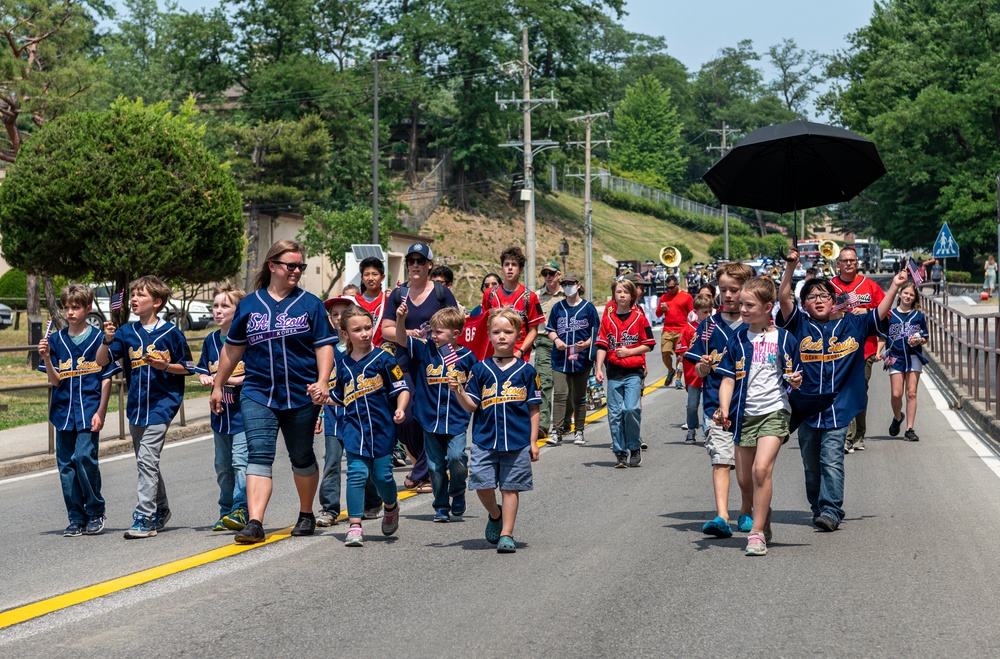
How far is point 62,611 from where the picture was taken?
5.93 m

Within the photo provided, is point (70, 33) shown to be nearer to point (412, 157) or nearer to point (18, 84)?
point (18, 84)

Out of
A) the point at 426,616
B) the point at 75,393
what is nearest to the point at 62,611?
the point at 426,616

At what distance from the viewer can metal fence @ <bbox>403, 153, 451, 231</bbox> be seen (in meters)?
74.0

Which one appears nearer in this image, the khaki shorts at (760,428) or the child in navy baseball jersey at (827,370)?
the khaki shorts at (760,428)

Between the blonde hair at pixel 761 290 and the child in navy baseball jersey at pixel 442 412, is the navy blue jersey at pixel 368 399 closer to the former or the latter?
the child in navy baseball jersey at pixel 442 412

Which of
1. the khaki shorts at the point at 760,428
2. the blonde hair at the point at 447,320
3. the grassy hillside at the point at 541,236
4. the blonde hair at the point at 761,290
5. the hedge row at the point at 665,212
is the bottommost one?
the khaki shorts at the point at 760,428

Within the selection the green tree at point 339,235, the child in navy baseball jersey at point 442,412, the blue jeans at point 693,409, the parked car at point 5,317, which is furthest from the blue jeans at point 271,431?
the green tree at point 339,235

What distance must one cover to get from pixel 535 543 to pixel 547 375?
5.70m

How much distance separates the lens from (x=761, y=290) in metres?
7.30

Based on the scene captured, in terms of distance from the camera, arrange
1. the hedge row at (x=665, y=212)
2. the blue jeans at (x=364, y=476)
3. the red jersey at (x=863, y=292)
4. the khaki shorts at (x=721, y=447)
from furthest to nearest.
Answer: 1. the hedge row at (x=665, y=212)
2. the red jersey at (x=863, y=292)
3. the khaki shorts at (x=721, y=447)
4. the blue jeans at (x=364, y=476)

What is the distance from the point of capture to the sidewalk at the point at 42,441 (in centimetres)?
1281

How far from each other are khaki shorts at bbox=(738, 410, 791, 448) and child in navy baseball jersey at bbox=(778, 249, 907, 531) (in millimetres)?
680

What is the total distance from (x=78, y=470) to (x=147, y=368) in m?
0.82

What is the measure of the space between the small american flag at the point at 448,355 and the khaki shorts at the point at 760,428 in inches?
74.6
